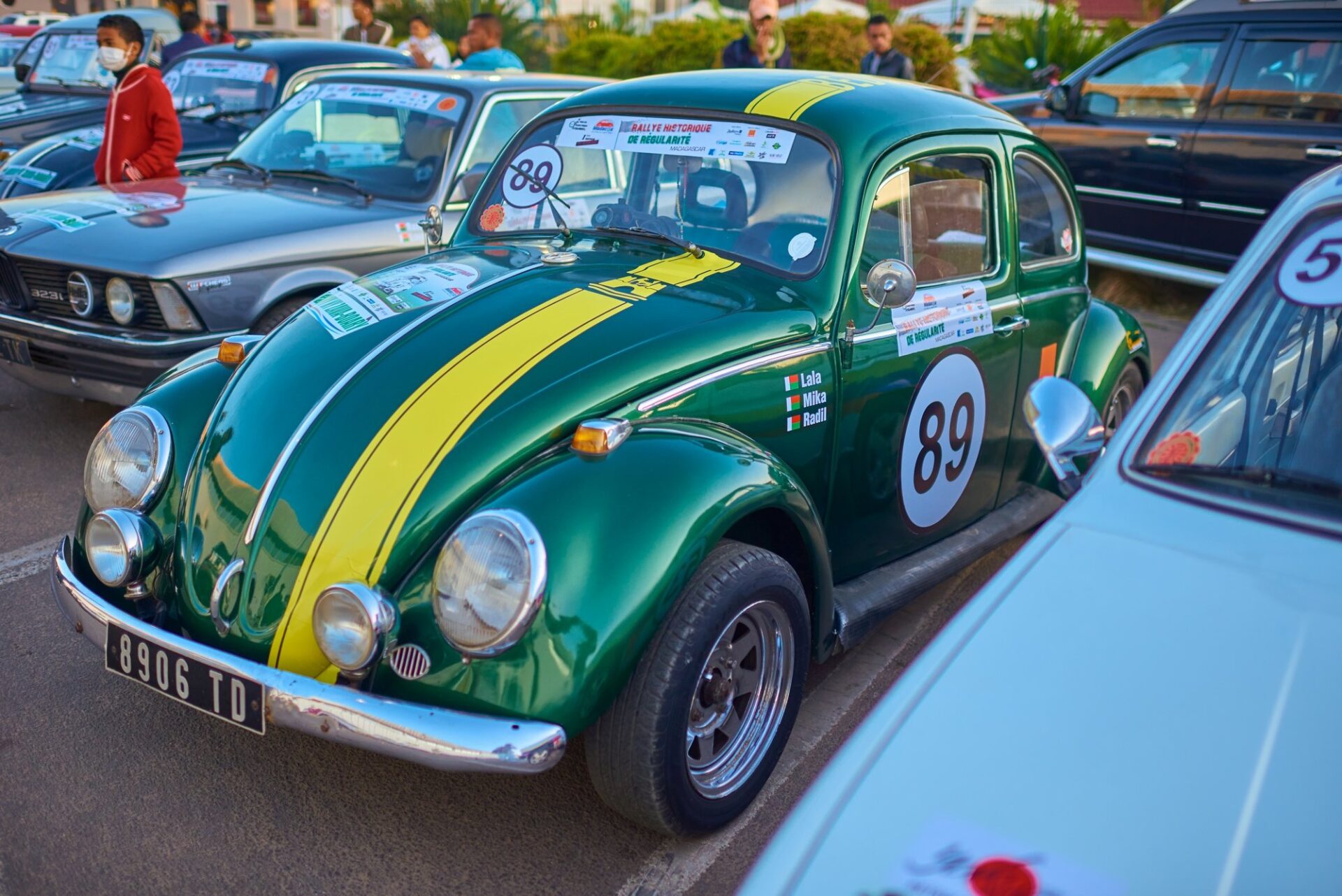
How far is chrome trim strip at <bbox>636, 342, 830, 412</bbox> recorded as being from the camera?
2836mm

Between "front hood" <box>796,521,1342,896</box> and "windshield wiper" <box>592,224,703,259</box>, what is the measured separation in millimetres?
1799

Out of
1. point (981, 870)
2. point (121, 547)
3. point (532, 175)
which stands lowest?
point (121, 547)

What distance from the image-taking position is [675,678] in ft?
8.14

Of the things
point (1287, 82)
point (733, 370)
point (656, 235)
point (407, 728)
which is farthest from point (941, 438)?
point (1287, 82)

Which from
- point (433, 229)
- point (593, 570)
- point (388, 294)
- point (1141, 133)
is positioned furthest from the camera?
point (1141, 133)

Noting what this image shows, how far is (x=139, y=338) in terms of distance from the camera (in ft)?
15.6

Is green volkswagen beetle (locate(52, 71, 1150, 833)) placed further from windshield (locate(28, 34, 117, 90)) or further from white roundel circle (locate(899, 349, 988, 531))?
windshield (locate(28, 34, 117, 90))

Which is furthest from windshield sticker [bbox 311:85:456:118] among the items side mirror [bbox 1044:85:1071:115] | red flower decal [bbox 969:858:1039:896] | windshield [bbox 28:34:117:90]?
red flower decal [bbox 969:858:1039:896]

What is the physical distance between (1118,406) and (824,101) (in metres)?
2.03

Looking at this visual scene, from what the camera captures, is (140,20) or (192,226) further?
(140,20)

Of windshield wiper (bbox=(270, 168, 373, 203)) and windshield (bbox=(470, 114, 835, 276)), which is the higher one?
windshield (bbox=(470, 114, 835, 276))

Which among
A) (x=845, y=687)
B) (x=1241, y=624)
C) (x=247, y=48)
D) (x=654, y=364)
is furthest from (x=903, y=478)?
(x=247, y=48)

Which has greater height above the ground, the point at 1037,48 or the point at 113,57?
the point at 1037,48

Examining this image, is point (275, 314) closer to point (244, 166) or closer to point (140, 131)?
point (244, 166)
